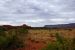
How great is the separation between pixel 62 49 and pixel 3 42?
1071 centimetres

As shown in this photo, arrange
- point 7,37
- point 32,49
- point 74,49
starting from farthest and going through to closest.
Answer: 1. point 7,37
2. point 32,49
3. point 74,49

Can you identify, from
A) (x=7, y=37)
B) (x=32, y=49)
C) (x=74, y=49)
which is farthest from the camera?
(x=7, y=37)

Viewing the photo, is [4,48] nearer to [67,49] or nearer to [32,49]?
[32,49]

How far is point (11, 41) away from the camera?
32.5 m

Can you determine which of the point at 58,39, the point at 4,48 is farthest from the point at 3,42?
the point at 58,39

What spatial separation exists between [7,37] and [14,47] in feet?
4.71

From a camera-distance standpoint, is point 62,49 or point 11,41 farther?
point 11,41

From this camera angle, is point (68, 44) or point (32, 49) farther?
point (32, 49)

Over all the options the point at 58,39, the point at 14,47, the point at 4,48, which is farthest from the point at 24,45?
the point at 58,39

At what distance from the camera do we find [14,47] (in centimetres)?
3247

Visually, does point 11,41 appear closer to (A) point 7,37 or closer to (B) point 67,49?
(A) point 7,37

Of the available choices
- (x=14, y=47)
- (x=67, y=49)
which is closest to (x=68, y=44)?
(x=67, y=49)

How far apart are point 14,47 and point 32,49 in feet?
10.5

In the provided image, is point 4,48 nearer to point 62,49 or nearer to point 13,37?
point 13,37
